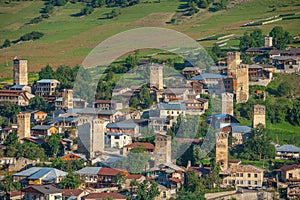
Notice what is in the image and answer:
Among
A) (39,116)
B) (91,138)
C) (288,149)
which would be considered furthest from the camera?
(39,116)

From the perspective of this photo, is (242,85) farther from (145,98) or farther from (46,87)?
(46,87)

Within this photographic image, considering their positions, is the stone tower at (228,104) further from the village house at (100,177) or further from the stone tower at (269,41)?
the stone tower at (269,41)

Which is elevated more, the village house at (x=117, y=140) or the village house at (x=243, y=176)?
the village house at (x=117, y=140)

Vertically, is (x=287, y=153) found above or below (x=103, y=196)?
above

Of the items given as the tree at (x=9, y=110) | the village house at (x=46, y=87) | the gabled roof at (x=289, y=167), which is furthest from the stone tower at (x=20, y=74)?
the gabled roof at (x=289, y=167)

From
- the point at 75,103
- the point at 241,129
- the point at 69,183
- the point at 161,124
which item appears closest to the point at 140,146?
the point at 161,124

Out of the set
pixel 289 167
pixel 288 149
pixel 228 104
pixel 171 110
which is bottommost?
pixel 289 167

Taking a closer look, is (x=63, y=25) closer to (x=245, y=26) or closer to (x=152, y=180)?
(x=245, y=26)
